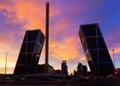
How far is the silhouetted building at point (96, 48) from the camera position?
15962 cm

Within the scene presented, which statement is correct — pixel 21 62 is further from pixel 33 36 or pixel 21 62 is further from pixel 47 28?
pixel 47 28

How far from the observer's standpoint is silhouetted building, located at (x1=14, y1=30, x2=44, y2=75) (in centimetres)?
16962

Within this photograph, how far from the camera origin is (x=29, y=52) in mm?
173375

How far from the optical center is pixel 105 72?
168 meters

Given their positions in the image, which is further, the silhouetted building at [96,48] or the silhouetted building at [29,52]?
the silhouetted building at [29,52]

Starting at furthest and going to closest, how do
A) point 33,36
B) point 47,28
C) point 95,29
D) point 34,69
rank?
1. point 34,69
2. point 33,36
3. point 95,29
4. point 47,28

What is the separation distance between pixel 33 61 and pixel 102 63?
145 ft

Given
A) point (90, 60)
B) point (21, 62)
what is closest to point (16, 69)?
point (21, 62)

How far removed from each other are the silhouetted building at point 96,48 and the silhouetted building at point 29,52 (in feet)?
96.2

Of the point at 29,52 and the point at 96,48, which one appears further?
the point at 29,52

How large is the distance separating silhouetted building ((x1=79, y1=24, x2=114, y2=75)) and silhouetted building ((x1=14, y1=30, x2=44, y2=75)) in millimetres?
29308

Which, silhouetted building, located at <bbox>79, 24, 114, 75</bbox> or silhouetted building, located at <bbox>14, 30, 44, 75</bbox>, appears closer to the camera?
silhouetted building, located at <bbox>79, 24, 114, 75</bbox>

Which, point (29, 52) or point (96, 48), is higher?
point (29, 52)

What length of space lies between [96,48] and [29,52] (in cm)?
4205
